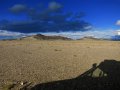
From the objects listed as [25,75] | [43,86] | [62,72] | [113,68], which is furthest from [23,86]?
[113,68]

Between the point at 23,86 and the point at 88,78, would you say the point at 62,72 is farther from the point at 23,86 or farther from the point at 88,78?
the point at 23,86

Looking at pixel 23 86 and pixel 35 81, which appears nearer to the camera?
pixel 23 86

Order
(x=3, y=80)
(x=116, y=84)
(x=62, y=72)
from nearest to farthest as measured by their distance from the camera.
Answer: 1. (x=116, y=84)
2. (x=3, y=80)
3. (x=62, y=72)

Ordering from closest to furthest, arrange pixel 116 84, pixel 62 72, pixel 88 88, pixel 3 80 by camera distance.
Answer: pixel 88 88 < pixel 116 84 < pixel 3 80 < pixel 62 72

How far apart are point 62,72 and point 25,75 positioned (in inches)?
122

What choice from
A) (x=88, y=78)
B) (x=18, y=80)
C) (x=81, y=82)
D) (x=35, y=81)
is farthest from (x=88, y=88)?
(x=18, y=80)

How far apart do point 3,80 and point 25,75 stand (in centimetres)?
213

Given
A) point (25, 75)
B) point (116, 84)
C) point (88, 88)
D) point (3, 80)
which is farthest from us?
point (25, 75)

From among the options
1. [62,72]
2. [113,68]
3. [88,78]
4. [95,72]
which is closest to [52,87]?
[88,78]

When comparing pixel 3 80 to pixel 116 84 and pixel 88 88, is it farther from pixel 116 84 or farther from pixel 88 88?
pixel 116 84

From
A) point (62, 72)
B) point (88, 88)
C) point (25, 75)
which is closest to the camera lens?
point (88, 88)

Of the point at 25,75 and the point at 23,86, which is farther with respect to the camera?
the point at 25,75

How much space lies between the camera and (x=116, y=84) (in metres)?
13.0

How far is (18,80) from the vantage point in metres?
14.1
